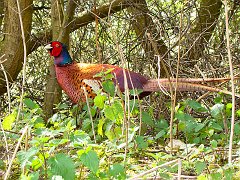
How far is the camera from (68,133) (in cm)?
238

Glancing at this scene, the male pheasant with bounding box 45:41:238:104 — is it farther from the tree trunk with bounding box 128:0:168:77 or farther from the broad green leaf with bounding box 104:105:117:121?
the broad green leaf with bounding box 104:105:117:121

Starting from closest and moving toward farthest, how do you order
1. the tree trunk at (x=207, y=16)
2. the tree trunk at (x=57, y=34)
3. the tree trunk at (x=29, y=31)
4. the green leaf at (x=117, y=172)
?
the green leaf at (x=117, y=172), the tree trunk at (x=57, y=34), the tree trunk at (x=29, y=31), the tree trunk at (x=207, y=16)

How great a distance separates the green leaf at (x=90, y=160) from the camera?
6.87 ft

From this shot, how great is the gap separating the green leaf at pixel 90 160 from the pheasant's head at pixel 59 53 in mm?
3041

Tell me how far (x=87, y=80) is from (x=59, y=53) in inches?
32.0

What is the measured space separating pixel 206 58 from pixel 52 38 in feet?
4.95

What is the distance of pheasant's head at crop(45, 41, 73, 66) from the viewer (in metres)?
5.12

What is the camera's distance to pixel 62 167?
2109 millimetres

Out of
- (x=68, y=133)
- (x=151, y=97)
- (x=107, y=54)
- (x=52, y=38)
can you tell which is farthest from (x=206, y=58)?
(x=68, y=133)

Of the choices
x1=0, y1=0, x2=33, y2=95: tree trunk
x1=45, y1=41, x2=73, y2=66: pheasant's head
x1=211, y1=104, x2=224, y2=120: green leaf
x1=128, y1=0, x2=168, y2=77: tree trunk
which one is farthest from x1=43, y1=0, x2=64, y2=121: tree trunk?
x1=211, y1=104, x2=224, y2=120: green leaf

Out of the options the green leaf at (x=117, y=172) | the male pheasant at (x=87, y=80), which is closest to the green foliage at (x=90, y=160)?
the green leaf at (x=117, y=172)

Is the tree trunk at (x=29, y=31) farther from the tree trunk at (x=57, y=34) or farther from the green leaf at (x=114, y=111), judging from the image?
the green leaf at (x=114, y=111)

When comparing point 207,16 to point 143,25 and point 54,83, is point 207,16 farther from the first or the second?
point 54,83

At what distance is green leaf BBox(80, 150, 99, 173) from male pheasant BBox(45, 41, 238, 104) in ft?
5.89
